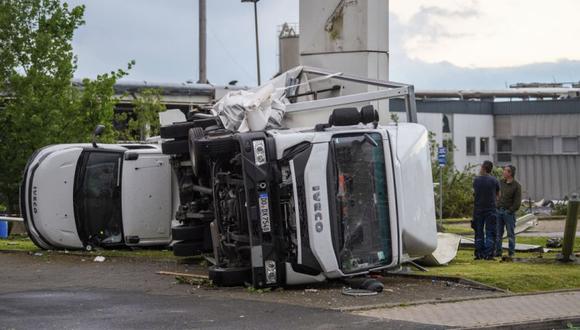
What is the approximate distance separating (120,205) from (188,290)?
4829 millimetres

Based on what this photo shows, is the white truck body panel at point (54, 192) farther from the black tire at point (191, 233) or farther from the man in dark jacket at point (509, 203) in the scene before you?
the man in dark jacket at point (509, 203)

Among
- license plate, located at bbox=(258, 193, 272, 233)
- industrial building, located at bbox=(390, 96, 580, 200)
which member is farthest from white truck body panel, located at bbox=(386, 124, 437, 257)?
industrial building, located at bbox=(390, 96, 580, 200)

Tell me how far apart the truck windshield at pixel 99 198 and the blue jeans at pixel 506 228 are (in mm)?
6401

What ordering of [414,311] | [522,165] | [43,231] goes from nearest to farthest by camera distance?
[414,311], [43,231], [522,165]

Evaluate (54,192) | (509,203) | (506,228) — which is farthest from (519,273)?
(54,192)

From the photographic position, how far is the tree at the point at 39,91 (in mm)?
28078

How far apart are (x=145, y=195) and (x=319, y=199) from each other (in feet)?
20.1

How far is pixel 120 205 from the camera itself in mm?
17797

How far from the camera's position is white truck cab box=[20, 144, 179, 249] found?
17.8 m

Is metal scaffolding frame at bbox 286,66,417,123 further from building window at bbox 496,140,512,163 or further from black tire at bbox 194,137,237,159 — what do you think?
building window at bbox 496,140,512,163

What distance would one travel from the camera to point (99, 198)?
58.9 feet

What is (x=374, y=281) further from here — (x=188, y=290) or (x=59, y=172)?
(x=59, y=172)

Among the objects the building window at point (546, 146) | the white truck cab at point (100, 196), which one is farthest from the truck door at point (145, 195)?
the building window at point (546, 146)

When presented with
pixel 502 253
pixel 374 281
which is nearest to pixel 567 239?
pixel 502 253
